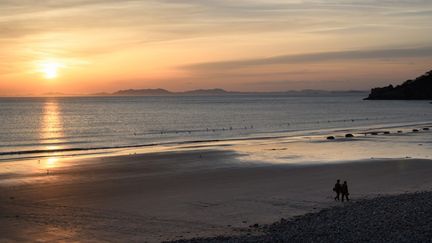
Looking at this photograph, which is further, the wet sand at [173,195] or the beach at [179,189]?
the beach at [179,189]

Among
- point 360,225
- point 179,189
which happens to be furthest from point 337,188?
point 179,189

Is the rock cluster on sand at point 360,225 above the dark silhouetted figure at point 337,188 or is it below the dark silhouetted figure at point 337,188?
below

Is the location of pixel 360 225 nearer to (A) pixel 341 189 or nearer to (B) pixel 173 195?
(A) pixel 341 189

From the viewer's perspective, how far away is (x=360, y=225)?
58.1 feet

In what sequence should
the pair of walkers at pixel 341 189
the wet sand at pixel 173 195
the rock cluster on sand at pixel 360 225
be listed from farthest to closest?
1. the pair of walkers at pixel 341 189
2. the wet sand at pixel 173 195
3. the rock cluster on sand at pixel 360 225

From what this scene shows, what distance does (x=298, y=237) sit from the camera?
16.7 meters

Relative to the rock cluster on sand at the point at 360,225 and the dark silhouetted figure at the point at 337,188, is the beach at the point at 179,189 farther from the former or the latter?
the rock cluster on sand at the point at 360,225

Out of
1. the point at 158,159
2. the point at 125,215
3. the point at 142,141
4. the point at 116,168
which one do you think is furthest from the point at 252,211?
the point at 142,141

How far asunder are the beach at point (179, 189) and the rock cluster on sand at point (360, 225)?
1.56 metres

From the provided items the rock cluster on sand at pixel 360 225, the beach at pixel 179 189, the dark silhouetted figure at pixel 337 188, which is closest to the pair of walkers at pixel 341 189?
the dark silhouetted figure at pixel 337 188

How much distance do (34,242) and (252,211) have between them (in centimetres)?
905

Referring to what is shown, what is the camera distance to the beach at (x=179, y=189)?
65.7 ft

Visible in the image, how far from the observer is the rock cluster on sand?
16.3m

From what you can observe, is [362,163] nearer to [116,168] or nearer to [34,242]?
[116,168]
